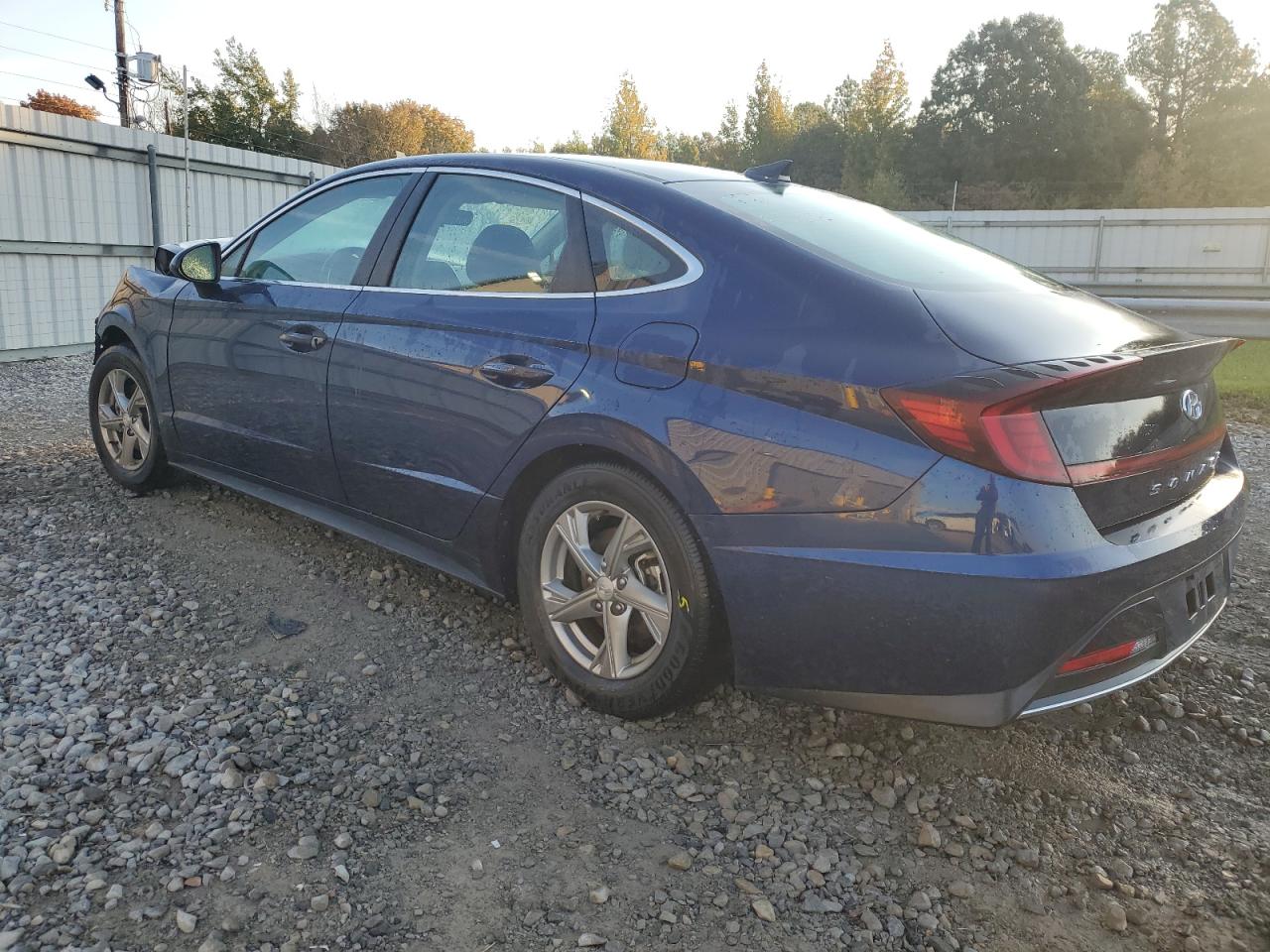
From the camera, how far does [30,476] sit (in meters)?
5.42

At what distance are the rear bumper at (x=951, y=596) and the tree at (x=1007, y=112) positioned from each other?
51.2 meters

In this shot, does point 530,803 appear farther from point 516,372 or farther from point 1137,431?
point 1137,431

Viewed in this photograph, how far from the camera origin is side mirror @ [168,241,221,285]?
4324mm

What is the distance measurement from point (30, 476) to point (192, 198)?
766cm

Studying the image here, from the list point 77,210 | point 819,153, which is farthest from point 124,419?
point 819,153

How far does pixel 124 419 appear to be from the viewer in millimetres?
5031

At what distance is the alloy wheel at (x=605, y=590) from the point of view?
2830 mm

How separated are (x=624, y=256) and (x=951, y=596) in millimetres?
1363

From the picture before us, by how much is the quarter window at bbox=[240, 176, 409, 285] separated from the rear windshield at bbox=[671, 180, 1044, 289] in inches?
52.6

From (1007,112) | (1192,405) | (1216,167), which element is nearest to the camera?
(1192,405)

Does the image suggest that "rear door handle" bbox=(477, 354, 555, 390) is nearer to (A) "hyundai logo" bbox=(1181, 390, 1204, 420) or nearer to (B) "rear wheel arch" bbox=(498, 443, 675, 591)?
(B) "rear wheel arch" bbox=(498, 443, 675, 591)

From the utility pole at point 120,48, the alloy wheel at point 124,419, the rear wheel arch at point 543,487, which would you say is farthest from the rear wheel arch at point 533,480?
the utility pole at point 120,48

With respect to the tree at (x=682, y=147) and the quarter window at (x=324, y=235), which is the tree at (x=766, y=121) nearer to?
the tree at (x=682, y=147)

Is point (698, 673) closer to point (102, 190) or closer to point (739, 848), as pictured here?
point (739, 848)
